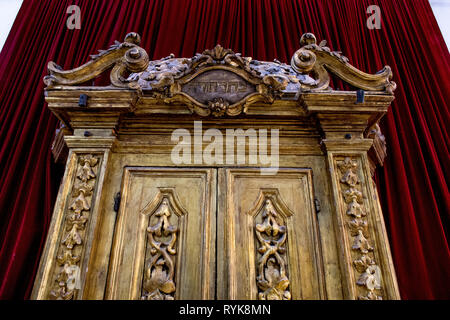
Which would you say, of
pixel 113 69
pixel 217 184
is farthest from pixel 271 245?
pixel 113 69

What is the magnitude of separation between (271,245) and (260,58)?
2451 millimetres

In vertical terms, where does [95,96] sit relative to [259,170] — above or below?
above

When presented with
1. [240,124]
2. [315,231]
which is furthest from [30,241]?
[315,231]

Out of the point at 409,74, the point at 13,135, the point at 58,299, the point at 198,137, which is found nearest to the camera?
the point at 58,299

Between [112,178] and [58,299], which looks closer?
[58,299]

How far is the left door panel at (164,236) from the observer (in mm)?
1678

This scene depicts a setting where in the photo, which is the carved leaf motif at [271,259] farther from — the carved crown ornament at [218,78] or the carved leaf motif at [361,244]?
the carved crown ornament at [218,78]

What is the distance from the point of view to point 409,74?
144 inches

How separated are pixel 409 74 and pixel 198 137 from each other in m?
2.69

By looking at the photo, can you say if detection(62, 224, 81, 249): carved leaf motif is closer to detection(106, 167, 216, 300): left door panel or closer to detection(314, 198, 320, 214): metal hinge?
detection(106, 167, 216, 300): left door panel

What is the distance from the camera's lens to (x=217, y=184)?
1925mm

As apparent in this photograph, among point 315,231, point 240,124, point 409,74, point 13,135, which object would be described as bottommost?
point 315,231

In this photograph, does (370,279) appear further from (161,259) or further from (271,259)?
(161,259)

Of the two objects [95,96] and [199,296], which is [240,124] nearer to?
[95,96]
